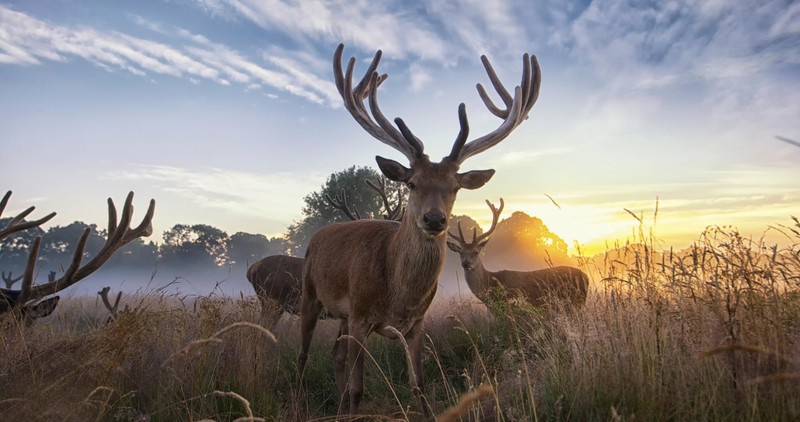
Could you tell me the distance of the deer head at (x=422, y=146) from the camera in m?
4.62

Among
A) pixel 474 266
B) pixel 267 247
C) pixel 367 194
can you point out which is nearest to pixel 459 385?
pixel 474 266

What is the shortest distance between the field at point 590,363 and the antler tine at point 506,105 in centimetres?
165

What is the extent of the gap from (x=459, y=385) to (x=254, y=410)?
102 inches

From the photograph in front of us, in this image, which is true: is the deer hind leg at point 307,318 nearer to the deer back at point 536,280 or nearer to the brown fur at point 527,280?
the brown fur at point 527,280

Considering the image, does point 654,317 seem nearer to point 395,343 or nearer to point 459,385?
point 459,385

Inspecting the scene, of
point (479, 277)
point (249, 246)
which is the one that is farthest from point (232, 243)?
point (479, 277)

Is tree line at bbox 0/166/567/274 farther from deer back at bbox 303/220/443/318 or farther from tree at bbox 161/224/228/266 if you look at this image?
deer back at bbox 303/220/443/318

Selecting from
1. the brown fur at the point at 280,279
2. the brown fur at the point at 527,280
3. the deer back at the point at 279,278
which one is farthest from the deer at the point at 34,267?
the brown fur at the point at 527,280

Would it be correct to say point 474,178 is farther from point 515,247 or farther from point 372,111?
point 515,247

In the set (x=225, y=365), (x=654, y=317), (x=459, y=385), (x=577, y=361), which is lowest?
(x=459, y=385)

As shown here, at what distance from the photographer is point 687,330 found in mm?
3756

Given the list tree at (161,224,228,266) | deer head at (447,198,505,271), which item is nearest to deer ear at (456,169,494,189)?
deer head at (447,198,505,271)

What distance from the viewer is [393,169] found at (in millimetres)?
5043

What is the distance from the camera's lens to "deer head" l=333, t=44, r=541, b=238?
182 inches
